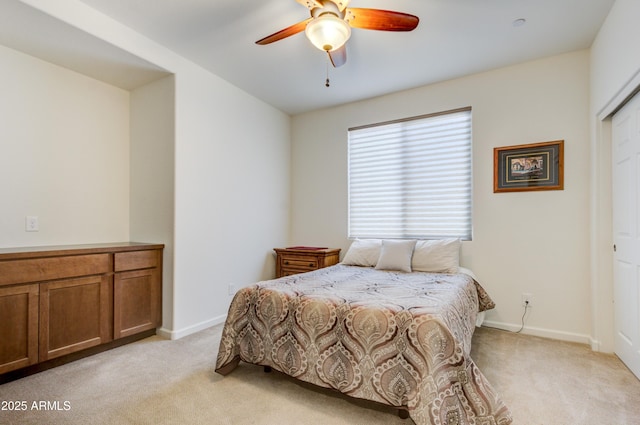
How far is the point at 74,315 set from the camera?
94.3 inches

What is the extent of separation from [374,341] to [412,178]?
2386mm

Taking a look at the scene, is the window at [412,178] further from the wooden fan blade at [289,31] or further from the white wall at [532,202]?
the wooden fan blade at [289,31]

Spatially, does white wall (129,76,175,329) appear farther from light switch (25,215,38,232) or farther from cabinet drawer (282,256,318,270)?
cabinet drawer (282,256,318,270)

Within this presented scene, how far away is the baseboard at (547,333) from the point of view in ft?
9.07

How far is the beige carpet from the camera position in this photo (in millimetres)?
1698

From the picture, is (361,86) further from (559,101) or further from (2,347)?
(2,347)

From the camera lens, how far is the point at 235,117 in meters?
3.63

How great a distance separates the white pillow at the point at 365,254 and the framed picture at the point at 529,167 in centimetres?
135

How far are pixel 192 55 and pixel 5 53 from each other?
4.58 feet

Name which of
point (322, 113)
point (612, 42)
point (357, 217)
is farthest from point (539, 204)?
point (322, 113)

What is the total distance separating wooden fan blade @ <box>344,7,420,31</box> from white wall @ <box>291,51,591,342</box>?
173 cm

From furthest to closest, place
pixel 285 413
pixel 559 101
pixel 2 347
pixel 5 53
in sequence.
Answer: pixel 559 101 < pixel 5 53 < pixel 2 347 < pixel 285 413

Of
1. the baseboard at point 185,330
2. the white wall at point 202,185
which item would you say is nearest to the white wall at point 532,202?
the white wall at point 202,185

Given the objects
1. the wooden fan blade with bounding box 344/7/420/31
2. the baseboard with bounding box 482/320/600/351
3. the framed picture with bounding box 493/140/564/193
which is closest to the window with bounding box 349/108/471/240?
the framed picture with bounding box 493/140/564/193
